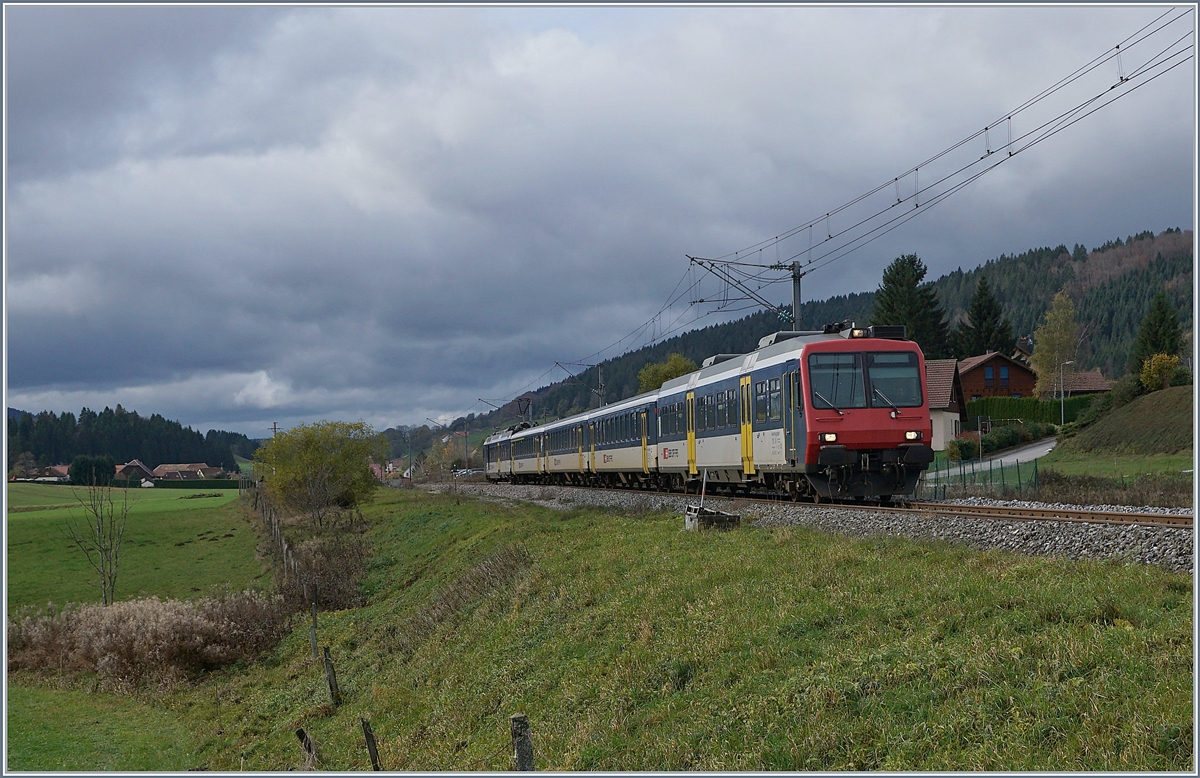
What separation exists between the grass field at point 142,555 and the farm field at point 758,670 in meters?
16.7

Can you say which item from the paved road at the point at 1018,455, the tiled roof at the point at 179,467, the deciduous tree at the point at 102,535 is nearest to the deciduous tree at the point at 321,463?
the deciduous tree at the point at 102,535

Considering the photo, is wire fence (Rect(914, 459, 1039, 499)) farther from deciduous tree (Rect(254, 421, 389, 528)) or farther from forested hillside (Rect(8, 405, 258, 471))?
forested hillside (Rect(8, 405, 258, 471))

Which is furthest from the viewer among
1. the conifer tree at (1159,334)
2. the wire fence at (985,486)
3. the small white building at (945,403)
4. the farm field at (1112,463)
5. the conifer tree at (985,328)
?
the conifer tree at (985,328)

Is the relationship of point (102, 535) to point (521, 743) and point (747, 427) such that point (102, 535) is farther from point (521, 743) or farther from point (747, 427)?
point (521, 743)

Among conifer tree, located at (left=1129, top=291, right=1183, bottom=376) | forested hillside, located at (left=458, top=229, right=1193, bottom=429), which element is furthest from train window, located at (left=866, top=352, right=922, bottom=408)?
forested hillside, located at (left=458, top=229, right=1193, bottom=429)

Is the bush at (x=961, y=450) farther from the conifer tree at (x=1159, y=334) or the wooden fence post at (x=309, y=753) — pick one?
the wooden fence post at (x=309, y=753)

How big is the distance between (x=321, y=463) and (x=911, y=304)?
189 ft

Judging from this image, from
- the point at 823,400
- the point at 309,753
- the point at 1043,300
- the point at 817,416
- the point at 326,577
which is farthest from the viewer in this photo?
the point at 1043,300

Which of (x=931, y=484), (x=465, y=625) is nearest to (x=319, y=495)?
(x=931, y=484)

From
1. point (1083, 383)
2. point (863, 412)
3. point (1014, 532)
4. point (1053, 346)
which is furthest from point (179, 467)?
point (1014, 532)

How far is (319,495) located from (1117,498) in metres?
36.7

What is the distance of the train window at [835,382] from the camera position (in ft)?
63.7

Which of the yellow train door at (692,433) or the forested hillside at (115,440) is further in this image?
the forested hillside at (115,440)

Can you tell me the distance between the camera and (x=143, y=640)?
21.9 m
